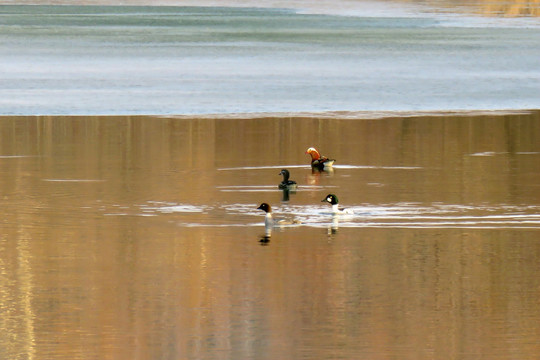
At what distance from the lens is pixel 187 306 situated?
29.5 ft

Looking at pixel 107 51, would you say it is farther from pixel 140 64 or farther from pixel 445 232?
pixel 445 232

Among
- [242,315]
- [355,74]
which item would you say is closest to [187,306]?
[242,315]

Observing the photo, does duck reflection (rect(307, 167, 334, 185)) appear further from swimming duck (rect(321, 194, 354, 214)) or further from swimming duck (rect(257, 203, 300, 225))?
swimming duck (rect(257, 203, 300, 225))

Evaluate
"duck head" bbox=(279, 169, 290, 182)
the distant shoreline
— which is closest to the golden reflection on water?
the distant shoreline

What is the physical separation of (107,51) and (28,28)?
12.1m

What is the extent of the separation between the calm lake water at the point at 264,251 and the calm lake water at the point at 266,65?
4886 millimetres

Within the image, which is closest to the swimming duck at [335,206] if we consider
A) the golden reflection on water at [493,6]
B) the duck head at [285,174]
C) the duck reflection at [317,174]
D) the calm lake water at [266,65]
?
the duck head at [285,174]

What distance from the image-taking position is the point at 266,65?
3161 centimetres

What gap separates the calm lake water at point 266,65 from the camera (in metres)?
24.0

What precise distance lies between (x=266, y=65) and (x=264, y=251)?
2090 centimetres

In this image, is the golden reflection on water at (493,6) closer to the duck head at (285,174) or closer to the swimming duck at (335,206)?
the duck head at (285,174)

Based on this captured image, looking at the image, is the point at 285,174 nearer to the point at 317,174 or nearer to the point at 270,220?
the point at 317,174

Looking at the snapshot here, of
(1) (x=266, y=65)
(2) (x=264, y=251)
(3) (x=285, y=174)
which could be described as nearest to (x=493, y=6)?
(1) (x=266, y=65)

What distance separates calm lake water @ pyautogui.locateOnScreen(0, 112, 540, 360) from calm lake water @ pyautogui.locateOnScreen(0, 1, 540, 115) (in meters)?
4.89
